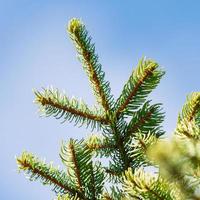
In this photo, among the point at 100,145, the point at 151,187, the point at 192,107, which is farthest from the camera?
the point at 100,145

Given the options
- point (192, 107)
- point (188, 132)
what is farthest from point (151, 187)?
point (192, 107)

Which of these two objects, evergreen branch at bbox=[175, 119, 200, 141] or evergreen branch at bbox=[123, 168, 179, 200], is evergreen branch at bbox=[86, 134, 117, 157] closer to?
evergreen branch at bbox=[123, 168, 179, 200]

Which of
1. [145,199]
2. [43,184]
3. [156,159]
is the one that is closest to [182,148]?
[156,159]

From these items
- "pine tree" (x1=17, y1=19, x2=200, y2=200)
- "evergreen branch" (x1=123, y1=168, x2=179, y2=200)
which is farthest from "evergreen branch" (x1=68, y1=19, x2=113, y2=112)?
"evergreen branch" (x1=123, y1=168, x2=179, y2=200)

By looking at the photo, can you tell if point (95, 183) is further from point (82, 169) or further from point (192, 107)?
point (192, 107)

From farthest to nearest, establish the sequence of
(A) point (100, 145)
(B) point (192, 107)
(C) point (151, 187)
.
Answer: (A) point (100, 145)
(B) point (192, 107)
(C) point (151, 187)

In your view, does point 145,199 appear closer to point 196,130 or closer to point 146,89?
point 196,130
